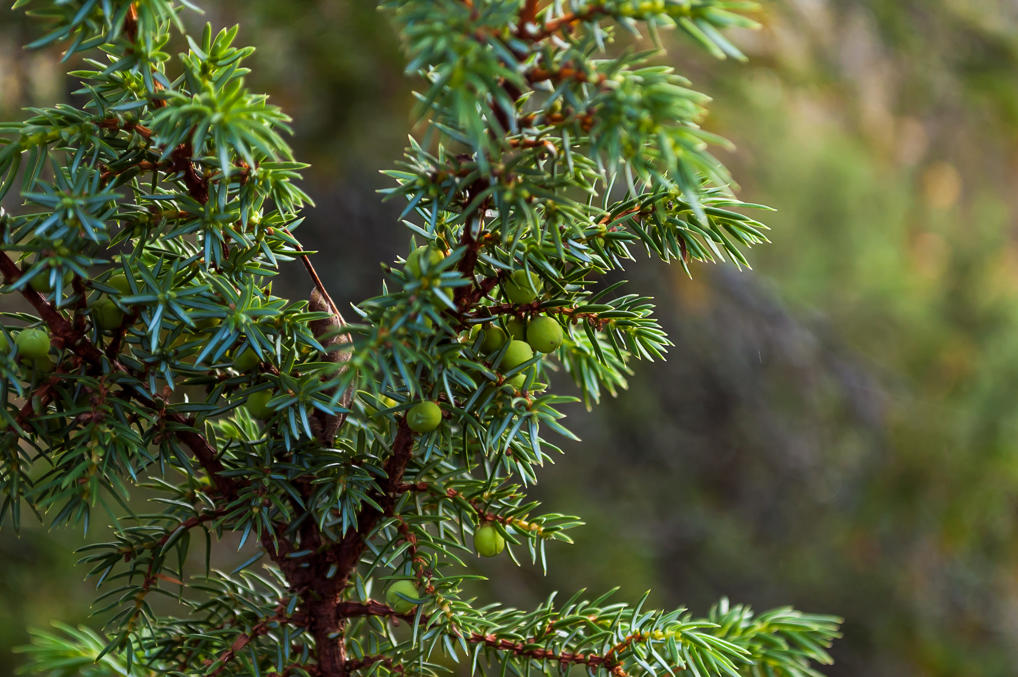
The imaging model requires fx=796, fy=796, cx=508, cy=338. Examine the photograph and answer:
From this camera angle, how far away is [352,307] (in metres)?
0.58

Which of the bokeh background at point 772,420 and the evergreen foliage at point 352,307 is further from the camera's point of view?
the bokeh background at point 772,420

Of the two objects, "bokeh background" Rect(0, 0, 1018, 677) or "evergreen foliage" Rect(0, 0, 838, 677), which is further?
"bokeh background" Rect(0, 0, 1018, 677)

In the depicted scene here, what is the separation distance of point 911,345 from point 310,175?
125 inches

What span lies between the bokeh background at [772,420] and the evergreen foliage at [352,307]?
117 cm

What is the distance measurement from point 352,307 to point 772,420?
2242mm

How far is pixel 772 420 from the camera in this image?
258cm

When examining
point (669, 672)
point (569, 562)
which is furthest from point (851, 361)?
point (669, 672)

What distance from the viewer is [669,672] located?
0.60 meters

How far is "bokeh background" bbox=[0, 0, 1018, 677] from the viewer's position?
197 centimetres

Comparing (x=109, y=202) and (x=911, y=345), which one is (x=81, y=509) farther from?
(x=911, y=345)

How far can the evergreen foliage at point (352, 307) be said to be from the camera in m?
0.48

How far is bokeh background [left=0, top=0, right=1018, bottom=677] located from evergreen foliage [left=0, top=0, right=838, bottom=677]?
1.17m

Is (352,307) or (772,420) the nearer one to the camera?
(352,307)

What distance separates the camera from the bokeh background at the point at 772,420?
197cm
